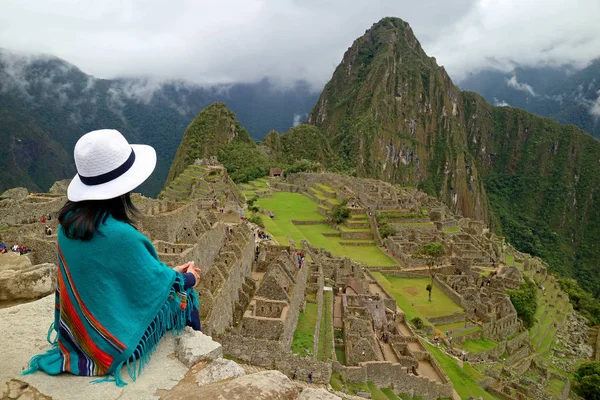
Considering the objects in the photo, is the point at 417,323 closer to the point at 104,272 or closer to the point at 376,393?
the point at 376,393

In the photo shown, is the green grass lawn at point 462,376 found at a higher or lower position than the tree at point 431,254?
lower

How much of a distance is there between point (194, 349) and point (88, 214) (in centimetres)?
154

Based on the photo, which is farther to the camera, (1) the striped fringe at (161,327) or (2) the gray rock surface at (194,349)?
(2) the gray rock surface at (194,349)

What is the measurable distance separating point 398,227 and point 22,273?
3820 cm

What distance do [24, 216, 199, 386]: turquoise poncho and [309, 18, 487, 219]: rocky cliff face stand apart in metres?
119

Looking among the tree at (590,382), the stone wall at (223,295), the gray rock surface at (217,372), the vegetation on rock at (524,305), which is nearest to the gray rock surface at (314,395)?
the gray rock surface at (217,372)

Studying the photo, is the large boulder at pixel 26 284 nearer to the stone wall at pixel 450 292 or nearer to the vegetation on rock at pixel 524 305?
the stone wall at pixel 450 292

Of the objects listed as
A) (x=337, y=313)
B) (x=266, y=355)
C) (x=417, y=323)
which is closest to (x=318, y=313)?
(x=337, y=313)

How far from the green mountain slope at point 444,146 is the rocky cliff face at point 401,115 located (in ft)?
1.05

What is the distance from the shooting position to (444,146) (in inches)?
6024

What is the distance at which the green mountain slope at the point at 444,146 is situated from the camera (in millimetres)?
130625

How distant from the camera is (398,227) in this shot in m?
42.2

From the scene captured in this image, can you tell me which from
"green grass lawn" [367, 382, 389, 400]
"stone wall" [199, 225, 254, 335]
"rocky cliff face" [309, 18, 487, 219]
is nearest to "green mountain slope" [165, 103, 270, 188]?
"rocky cliff face" [309, 18, 487, 219]

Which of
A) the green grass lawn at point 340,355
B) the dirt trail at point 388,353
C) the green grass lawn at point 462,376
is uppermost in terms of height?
the green grass lawn at point 340,355
